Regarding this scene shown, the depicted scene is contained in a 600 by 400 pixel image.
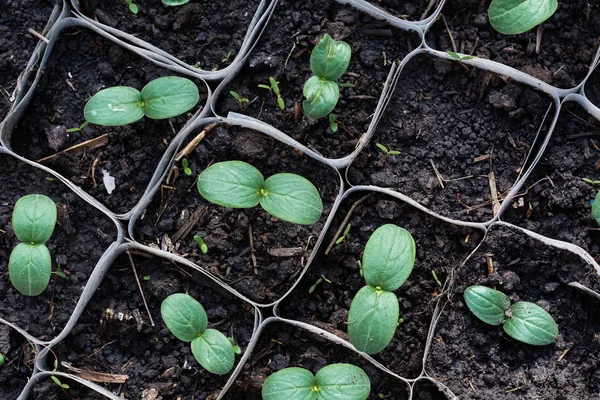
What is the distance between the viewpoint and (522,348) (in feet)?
4.72

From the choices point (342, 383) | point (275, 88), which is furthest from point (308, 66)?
point (342, 383)

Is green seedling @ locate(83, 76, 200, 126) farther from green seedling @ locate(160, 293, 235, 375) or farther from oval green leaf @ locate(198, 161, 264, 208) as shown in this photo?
green seedling @ locate(160, 293, 235, 375)

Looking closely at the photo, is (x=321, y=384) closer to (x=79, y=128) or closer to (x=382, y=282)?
(x=382, y=282)

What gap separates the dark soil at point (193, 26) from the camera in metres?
1.55

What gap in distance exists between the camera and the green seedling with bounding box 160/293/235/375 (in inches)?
53.8

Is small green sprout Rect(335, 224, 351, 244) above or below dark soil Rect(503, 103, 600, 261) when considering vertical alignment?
below

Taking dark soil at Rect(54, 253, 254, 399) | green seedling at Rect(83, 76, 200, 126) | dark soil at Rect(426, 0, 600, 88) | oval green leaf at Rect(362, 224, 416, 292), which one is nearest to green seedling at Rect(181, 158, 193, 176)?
green seedling at Rect(83, 76, 200, 126)

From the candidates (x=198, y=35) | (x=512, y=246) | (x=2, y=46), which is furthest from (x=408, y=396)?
(x=2, y=46)

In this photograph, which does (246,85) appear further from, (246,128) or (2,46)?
(2,46)

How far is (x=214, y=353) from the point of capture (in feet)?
4.50

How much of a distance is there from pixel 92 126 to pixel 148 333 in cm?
53

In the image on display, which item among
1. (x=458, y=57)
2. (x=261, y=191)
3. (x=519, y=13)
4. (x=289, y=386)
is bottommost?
(x=289, y=386)

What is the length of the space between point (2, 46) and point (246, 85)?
624 mm

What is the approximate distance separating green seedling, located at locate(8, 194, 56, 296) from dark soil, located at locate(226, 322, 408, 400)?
1.69 feet
